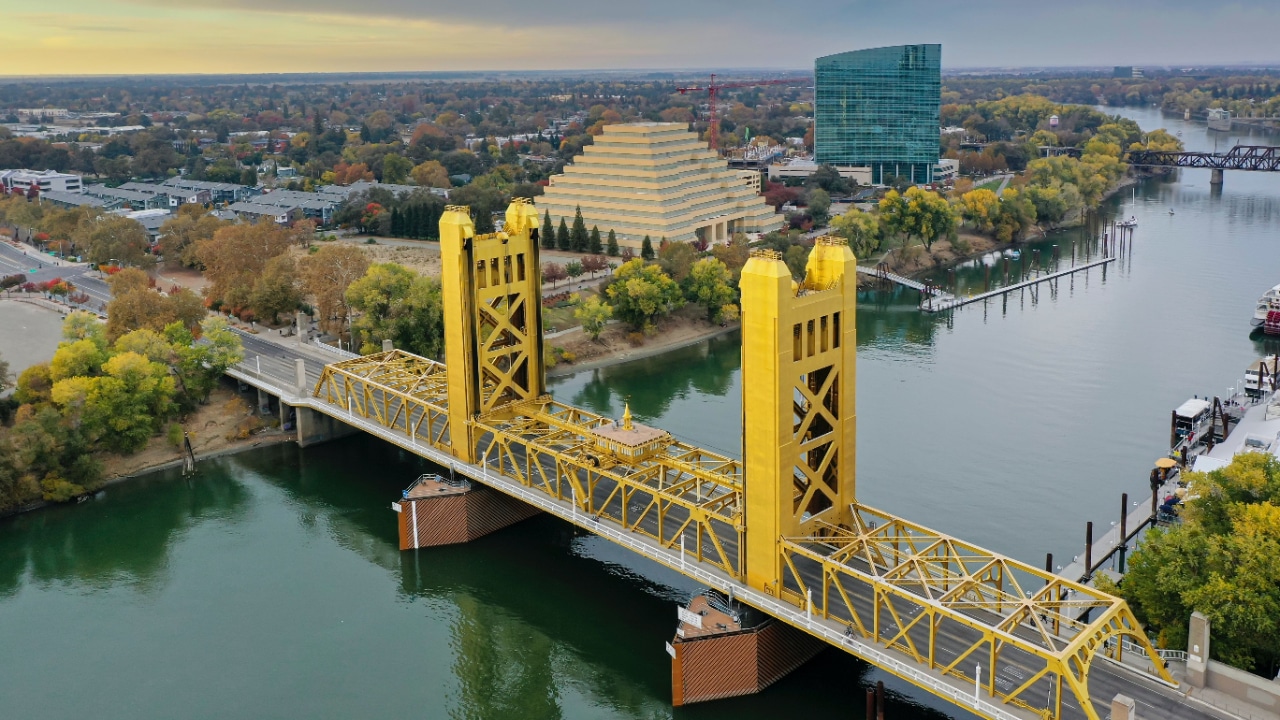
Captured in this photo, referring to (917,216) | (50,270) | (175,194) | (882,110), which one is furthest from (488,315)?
(882,110)

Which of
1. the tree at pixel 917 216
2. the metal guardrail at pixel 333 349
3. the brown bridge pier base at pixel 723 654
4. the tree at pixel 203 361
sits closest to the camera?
the brown bridge pier base at pixel 723 654

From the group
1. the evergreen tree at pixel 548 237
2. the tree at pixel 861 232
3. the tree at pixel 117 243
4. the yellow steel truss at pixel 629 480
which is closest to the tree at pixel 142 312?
the yellow steel truss at pixel 629 480

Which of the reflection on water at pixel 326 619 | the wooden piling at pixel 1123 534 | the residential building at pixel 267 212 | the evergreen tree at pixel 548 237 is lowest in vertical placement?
the reflection on water at pixel 326 619

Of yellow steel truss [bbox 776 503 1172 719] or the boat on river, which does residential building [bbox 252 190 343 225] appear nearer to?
the boat on river

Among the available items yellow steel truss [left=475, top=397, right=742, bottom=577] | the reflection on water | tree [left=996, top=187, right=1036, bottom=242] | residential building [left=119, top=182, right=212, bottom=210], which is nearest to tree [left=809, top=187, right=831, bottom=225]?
tree [left=996, top=187, right=1036, bottom=242]

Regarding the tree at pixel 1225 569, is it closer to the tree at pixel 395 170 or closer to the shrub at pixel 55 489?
the shrub at pixel 55 489
